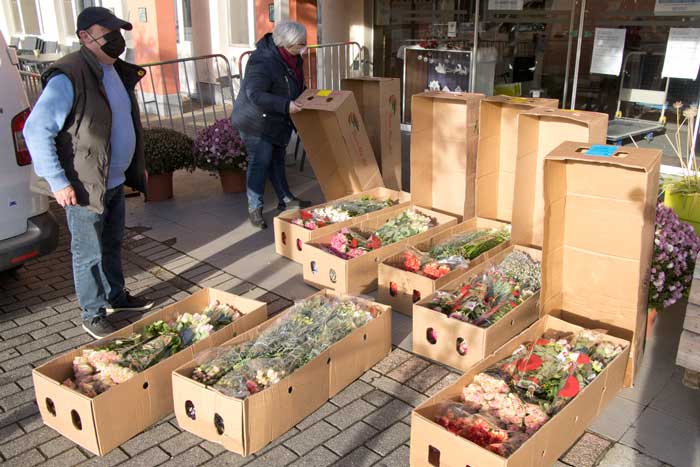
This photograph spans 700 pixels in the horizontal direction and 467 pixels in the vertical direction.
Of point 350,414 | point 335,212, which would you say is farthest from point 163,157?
point 350,414

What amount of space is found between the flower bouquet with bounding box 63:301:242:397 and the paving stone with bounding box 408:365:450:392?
3.81ft

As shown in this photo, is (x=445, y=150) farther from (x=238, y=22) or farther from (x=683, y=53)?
(x=238, y=22)

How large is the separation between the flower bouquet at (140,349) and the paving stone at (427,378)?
116 cm

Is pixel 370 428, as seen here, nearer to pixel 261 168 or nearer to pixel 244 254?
pixel 244 254

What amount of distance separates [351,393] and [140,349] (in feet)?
3.85

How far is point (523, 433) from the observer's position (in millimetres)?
2916

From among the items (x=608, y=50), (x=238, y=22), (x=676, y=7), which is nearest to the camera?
(x=676, y=7)

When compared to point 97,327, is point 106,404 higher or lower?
higher

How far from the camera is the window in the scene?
500 inches

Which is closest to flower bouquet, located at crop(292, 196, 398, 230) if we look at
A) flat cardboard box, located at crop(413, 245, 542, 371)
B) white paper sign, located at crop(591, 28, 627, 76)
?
flat cardboard box, located at crop(413, 245, 542, 371)

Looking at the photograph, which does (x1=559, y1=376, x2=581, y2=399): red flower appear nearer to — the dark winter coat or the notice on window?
the dark winter coat

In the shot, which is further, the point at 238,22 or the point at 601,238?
the point at 238,22

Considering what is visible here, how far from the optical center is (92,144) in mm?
3785

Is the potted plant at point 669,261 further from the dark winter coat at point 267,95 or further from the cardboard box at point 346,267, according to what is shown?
the dark winter coat at point 267,95
